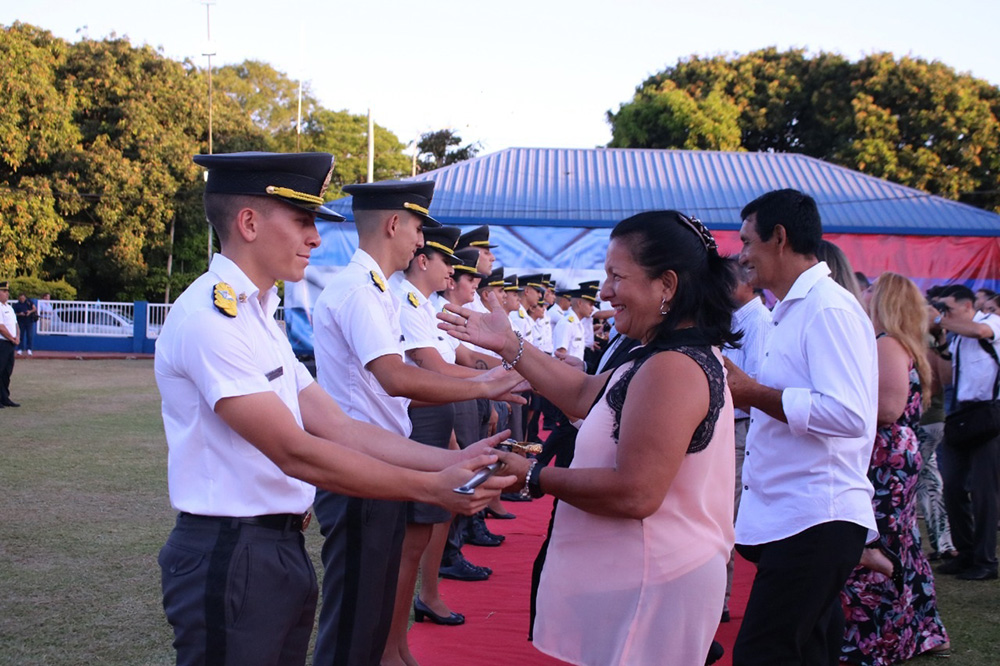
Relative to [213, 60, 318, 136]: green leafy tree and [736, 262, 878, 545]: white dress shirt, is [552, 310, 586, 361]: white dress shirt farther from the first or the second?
[213, 60, 318, 136]: green leafy tree

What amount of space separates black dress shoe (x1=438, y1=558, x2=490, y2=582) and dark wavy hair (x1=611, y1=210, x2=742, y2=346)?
4.33 metres

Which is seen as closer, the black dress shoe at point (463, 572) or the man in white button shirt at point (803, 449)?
the man in white button shirt at point (803, 449)

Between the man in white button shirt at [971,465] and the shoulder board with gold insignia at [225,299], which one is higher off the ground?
the shoulder board with gold insignia at [225,299]

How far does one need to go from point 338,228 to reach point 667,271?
17.2 metres

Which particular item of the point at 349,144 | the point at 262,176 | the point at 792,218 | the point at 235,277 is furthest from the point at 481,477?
the point at 349,144

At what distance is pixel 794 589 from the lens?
10.4 ft

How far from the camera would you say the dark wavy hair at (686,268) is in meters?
2.60

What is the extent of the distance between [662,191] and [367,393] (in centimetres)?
1937

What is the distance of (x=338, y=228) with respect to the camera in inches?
759

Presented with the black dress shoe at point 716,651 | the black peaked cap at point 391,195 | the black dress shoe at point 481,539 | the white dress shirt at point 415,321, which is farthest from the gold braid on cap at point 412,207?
the black dress shoe at point 481,539

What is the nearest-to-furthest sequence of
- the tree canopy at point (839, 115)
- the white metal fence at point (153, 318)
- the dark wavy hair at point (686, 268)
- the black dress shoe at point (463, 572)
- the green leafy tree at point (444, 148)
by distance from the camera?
the dark wavy hair at point (686, 268) < the black dress shoe at point (463, 572) < the white metal fence at point (153, 318) < the tree canopy at point (839, 115) < the green leafy tree at point (444, 148)

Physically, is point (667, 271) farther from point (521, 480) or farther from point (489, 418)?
point (489, 418)

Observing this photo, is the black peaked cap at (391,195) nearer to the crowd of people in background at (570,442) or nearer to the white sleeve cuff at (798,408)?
the crowd of people in background at (570,442)

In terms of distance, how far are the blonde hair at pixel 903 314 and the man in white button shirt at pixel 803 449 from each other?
134cm
